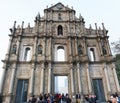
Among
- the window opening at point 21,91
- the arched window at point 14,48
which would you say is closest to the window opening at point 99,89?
the window opening at point 21,91

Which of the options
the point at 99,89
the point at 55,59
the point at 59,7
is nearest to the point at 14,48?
the point at 55,59

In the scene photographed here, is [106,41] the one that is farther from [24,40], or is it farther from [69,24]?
[24,40]

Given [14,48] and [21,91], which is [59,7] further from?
[21,91]

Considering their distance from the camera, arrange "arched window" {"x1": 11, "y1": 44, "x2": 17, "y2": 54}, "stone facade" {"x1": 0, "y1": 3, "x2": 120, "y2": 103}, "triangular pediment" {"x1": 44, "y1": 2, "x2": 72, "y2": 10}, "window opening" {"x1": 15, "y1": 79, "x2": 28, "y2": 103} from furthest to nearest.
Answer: "triangular pediment" {"x1": 44, "y1": 2, "x2": 72, "y2": 10}
"arched window" {"x1": 11, "y1": 44, "x2": 17, "y2": 54}
"stone facade" {"x1": 0, "y1": 3, "x2": 120, "y2": 103}
"window opening" {"x1": 15, "y1": 79, "x2": 28, "y2": 103}

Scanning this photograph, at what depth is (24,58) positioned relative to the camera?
1880 cm

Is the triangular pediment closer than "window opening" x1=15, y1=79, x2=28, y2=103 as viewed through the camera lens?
No

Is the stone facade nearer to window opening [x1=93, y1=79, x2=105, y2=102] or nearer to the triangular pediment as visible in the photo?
window opening [x1=93, y1=79, x2=105, y2=102]

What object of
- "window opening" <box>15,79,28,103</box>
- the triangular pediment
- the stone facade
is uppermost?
the triangular pediment

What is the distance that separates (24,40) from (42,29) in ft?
10.2

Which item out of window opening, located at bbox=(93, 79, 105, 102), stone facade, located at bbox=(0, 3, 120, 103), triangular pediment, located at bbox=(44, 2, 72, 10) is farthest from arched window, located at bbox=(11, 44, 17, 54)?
window opening, located at bbox=(93, 79, 105, 102)

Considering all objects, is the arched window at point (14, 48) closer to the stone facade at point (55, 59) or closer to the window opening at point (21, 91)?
the stone facade at point (55, 59)

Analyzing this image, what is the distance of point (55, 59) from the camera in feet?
61.0

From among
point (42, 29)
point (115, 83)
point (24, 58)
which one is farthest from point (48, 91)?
point (42, 29)

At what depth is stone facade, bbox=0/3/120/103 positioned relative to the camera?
16359 millimetres
